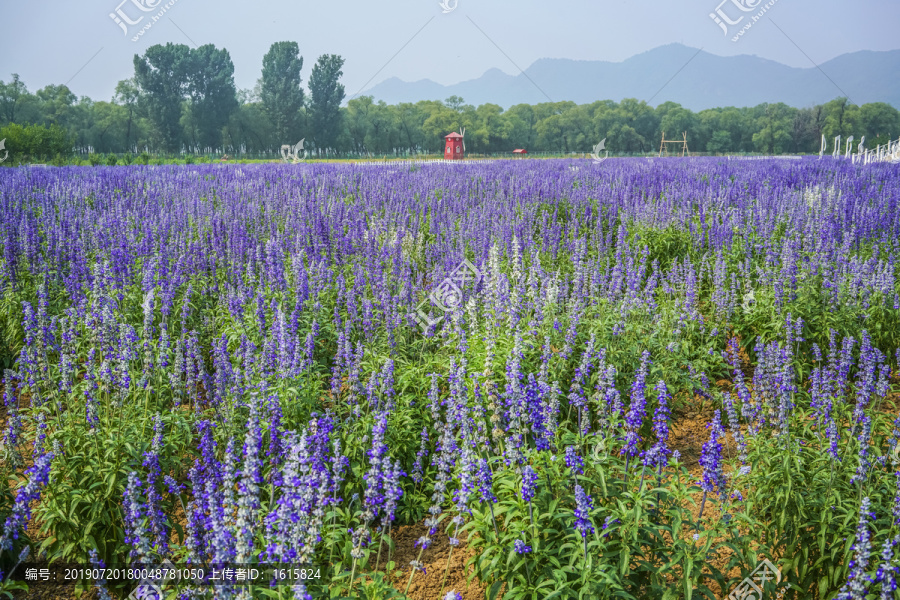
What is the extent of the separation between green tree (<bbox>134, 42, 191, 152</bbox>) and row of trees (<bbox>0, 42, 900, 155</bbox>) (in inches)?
4.6

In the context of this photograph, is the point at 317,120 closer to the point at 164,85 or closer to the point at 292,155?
the point at 292,155

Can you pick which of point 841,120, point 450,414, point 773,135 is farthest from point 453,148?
point 841,120

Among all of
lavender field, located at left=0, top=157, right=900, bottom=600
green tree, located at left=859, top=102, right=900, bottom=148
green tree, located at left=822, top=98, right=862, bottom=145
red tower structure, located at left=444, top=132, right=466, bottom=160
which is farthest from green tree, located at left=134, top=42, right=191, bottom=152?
green tree, located at left=859, top=102, right=900, bottom=148

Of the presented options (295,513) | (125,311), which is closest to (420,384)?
(295,513)

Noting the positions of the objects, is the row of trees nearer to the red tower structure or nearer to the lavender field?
the red tower structure

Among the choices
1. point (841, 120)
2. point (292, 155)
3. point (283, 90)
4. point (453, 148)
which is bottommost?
point (292, 155)

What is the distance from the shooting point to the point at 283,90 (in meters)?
75.1

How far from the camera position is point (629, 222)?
13.1 m

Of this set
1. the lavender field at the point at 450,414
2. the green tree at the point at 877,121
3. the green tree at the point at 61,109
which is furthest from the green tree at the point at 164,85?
the green tree at the point at 877,121

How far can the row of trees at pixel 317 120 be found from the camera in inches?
2739

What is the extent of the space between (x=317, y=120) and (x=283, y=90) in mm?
5527

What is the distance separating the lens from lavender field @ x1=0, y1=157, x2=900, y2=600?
10.2 ft

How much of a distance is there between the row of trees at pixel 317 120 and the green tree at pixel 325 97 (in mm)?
133

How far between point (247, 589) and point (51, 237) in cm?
913
